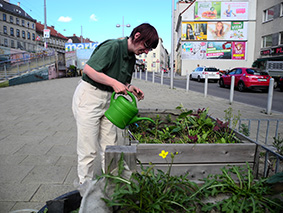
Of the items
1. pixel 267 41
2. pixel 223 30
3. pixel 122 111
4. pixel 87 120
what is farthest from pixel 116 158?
pixel 223 30

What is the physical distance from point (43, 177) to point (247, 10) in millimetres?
40424

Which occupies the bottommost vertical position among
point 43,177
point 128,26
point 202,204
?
point 43,177

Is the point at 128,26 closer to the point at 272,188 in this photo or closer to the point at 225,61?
the point at 225,61

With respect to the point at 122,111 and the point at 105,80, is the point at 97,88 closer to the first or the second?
the point at 105,80

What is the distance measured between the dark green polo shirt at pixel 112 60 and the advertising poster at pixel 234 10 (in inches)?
1535

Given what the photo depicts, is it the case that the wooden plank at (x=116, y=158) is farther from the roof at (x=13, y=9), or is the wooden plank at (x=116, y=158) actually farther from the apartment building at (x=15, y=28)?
the roof at (x=13, y=9)

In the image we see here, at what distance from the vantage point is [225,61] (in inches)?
1470

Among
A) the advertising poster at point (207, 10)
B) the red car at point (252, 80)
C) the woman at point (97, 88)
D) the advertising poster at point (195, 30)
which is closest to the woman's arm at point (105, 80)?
the woman at point (97, 88)

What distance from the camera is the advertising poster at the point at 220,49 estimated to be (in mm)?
37188

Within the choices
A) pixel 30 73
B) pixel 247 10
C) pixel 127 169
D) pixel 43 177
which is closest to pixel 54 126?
pixel 43 177

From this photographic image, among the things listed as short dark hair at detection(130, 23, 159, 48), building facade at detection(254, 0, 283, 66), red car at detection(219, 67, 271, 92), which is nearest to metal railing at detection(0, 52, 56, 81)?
red car at detection(219, 67, 271, 92)

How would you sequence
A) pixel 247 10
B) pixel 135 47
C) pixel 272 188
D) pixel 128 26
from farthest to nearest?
pixel 128 26 → pixel 247 10 → pixel 135 47 → pixel 272 188

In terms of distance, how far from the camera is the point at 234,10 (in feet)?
122

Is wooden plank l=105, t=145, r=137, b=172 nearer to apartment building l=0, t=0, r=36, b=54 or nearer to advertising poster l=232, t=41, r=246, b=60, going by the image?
advertising poster l=232, t=41, r=246, b=60
